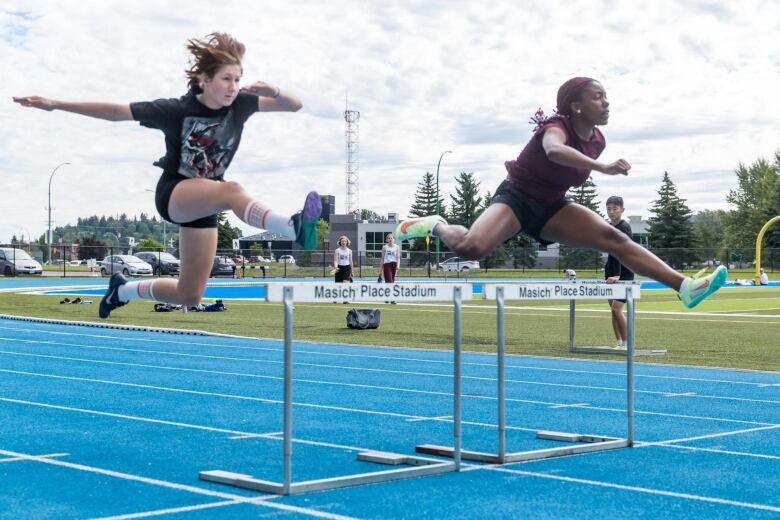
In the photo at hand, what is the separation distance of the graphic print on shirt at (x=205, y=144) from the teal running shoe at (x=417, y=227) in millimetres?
1109

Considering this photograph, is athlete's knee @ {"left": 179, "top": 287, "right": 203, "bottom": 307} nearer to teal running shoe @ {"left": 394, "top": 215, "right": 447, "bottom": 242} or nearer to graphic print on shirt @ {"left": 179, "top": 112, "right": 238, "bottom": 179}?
graphic print on shirt @ {"left": 179, "top": 112, "right": 238, "bottom": 179}

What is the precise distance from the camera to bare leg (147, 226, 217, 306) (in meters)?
5.75

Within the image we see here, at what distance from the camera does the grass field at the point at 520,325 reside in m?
16.2

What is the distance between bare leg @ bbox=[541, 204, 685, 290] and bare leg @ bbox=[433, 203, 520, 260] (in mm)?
230

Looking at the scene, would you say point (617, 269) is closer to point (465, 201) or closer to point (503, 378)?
point (503, 378)

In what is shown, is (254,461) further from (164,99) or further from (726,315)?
(726,315)

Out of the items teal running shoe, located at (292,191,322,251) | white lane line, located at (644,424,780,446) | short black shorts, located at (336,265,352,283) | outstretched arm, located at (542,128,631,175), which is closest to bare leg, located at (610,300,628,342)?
white lane line, located at (644,424,780,446)

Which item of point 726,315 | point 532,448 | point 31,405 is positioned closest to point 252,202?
point 532,448

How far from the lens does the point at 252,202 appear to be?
17.2 ft

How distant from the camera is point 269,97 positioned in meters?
5.55

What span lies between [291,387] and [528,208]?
1.86 meters

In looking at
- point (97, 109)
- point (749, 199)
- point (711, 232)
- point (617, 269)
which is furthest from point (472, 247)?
point (711, 232)

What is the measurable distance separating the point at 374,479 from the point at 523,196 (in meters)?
2.10

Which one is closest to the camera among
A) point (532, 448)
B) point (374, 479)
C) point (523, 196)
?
point (523, 196)
